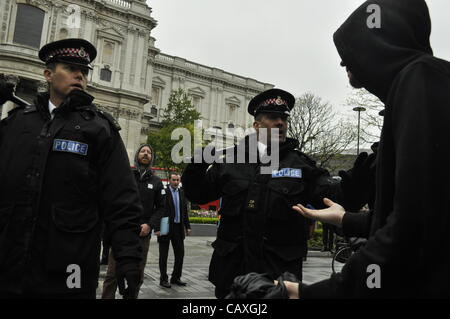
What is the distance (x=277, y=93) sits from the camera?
3.70 m

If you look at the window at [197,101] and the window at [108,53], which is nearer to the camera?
the window at [108,53]

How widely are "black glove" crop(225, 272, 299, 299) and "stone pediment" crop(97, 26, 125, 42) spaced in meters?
43.5

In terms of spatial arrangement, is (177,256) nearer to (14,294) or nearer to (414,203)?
(14,294)

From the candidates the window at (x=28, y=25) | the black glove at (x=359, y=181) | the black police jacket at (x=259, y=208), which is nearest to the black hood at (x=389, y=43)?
the black glove at (x=359, y=181)

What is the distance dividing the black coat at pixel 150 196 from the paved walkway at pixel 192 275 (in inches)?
49.0

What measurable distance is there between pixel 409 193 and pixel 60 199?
2.19 metres

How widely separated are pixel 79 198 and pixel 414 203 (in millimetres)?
2158

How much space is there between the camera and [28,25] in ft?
114

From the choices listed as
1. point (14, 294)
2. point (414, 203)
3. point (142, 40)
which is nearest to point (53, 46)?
point (14, 294)

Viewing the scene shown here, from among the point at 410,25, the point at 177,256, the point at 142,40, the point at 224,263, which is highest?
the point at 142,40

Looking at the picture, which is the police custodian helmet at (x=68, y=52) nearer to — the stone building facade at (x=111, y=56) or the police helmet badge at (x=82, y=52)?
the police helmet badge at (x=82, y=52)

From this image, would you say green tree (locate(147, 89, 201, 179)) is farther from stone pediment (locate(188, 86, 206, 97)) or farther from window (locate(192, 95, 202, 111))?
window (locate(192, 95, 202, 111))

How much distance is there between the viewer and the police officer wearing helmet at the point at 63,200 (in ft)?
7.51
